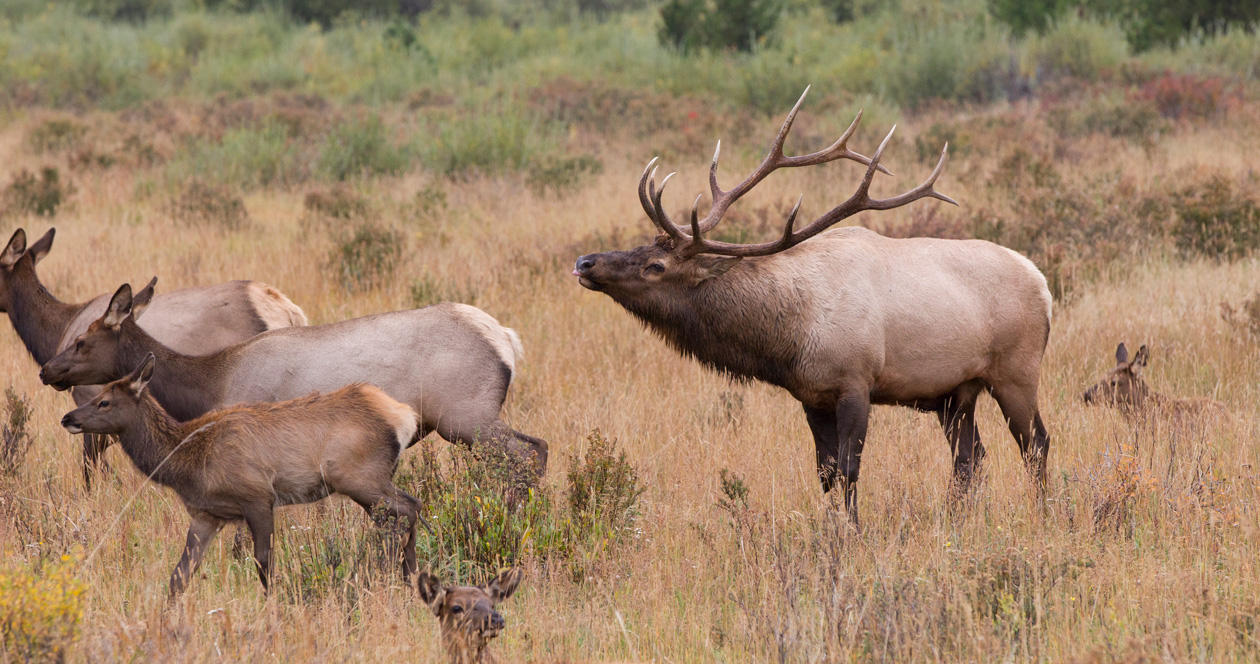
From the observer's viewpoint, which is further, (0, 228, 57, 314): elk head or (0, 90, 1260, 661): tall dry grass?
(0, 228, 57, 314): elk head

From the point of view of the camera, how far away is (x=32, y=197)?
47.5 feet

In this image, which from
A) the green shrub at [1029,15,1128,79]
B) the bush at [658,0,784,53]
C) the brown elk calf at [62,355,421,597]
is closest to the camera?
the brown elk calf at [62,355,421,597]

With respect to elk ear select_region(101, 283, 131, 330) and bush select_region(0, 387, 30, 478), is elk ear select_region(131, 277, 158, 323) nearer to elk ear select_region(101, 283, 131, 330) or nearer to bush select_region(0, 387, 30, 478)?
elk ear select_region(101, 283, 131, 330)

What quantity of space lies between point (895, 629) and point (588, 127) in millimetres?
18184

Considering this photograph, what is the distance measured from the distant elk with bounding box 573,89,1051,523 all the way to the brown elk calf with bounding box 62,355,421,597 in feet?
4.80

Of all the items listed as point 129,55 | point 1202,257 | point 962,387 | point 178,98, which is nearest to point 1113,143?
point 1202,257

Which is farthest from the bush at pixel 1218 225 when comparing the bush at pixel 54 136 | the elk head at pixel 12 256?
the bush at pixel 54 136

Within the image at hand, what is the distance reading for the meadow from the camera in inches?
174

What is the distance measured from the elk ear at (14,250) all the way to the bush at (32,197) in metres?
7.31

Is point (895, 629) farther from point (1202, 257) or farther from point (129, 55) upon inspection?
point (129, 55)

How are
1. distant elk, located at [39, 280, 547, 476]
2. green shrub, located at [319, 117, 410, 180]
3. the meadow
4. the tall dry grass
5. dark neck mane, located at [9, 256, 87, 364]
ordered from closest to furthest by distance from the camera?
the tall dry grass < the meadow < distant elk, located at [39, 280, 547, 476] < dark neck mane, located at [9, 256, 87, 364] < green shrub, located at [319, 117, 410, 180]

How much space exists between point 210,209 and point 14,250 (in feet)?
20.9

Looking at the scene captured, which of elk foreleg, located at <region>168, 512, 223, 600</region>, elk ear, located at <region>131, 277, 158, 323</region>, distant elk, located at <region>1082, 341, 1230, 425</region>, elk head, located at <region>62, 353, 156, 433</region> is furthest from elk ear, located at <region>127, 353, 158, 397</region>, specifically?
distant elk, located at <region>1082, 341, 1230, 425</region>

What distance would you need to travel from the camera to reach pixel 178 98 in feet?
83.5
